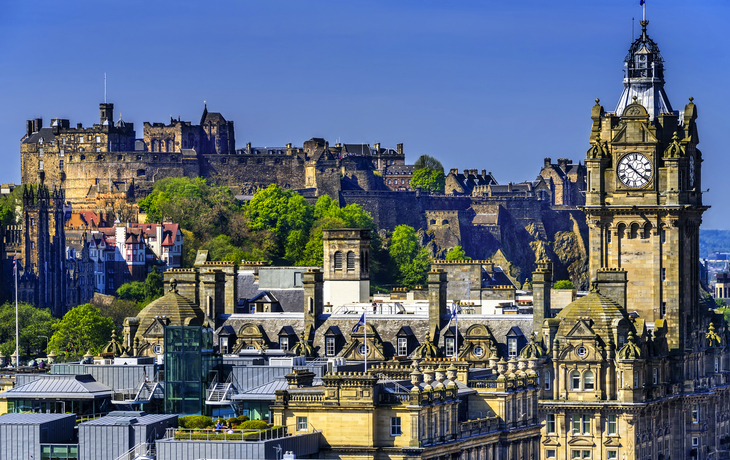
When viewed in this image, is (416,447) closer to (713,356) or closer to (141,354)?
(141,354)

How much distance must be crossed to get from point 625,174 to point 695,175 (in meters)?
5.02

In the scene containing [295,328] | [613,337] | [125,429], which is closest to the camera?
[125,429]

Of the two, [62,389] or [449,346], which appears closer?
[62,389]

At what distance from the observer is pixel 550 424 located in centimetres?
10906

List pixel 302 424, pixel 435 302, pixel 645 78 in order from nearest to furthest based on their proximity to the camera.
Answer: pixel 302 424
pixel 435 302
pixel 645 78

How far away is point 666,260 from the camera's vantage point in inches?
4766

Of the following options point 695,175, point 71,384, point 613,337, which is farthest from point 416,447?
point 695,175

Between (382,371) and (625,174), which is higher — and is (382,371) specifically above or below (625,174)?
below

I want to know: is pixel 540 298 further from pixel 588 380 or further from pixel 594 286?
pixel 588 380

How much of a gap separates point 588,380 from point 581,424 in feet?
7.12

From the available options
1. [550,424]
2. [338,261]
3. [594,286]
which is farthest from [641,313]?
[338,261]

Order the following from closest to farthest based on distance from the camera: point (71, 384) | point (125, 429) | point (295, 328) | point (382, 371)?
point (125, 429), point (71, 384), point (382, 371), point (295, 328)

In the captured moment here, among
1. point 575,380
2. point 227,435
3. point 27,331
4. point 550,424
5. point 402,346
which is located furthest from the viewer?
point 27,331

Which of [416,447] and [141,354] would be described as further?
[141,354]
